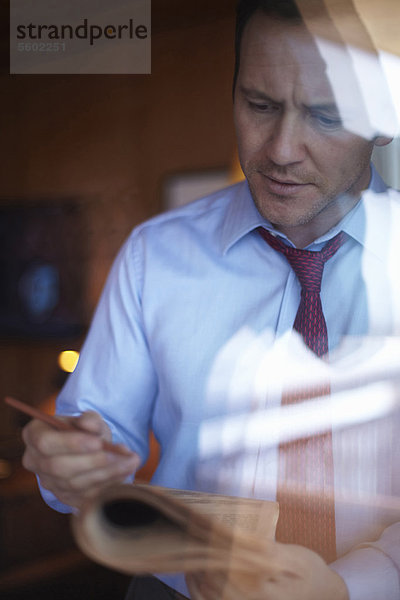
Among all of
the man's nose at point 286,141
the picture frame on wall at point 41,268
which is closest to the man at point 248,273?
the man's nose at point 286,141

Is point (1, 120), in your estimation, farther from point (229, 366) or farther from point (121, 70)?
point (229, 366)

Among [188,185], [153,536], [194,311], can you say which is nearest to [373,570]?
[153,536]

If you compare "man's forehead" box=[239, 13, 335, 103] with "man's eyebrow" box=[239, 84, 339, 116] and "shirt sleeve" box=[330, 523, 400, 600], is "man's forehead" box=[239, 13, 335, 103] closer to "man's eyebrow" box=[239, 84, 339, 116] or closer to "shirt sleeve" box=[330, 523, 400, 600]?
"man's eyebrow" box=[239, 84, 339, 116]

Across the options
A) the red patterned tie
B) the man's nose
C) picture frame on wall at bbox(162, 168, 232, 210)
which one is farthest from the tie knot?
picture frame on wall at bbox(162, 168, 232, 210)

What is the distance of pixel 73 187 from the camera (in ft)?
5.40

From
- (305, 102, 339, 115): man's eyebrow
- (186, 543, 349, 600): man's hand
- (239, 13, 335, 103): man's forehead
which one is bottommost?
(186, 543, 349, 600): man's hand

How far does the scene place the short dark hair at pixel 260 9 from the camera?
2.33 ft

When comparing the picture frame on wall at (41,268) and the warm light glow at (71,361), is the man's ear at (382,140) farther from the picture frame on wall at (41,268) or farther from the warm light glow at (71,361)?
the picture frame on wall at (41,268)

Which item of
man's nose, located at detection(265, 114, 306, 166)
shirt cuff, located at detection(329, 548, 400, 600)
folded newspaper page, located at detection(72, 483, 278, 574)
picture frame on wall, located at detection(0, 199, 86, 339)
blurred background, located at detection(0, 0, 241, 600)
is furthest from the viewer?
picture frame on wall, located at detection(0, 199, 86, 339)

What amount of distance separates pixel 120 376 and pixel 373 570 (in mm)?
380

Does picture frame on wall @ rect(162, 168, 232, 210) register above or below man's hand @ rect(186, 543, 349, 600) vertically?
above

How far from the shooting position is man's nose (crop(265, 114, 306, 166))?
2.24 feet

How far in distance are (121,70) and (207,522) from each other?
607 millimetres

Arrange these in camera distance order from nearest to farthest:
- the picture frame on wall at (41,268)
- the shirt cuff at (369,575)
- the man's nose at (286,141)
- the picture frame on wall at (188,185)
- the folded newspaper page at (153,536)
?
the folded newspaper page at (153,536)
the shirt cuff at (369,575)
the man's nose at (286,141)
the picture frame on wall at (188,185)
the picture frame on wall at (41,268)
